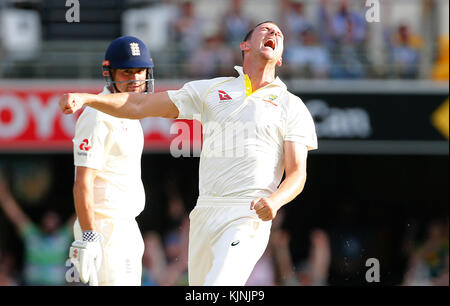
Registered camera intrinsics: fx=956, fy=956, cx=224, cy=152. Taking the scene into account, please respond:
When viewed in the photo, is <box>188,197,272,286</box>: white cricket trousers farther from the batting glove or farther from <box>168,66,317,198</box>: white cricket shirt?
the batting glove

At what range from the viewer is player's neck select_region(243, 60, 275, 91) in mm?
5941

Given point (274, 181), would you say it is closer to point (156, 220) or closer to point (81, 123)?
point (81, 123)

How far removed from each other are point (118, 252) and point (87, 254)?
270 millimetres

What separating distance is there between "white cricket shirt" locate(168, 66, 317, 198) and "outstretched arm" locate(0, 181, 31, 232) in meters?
9.00

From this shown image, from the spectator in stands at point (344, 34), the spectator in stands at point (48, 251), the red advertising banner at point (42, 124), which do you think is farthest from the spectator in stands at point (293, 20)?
the spectator in stands at point (48, 251)

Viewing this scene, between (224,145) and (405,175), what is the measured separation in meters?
9.78

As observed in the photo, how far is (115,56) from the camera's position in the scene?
22.4 ft

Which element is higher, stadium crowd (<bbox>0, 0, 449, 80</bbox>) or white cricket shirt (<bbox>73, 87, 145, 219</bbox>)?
stadium crowd (<bbox>0, 0, 449, 80</bbox>)

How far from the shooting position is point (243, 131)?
579 cm

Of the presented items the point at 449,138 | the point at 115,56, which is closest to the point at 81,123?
the point at 115,56

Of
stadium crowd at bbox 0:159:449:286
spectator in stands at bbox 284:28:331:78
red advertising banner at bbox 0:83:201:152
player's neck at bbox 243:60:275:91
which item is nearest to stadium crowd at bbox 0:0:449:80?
spectator in stands at bbox 284:28:331:78

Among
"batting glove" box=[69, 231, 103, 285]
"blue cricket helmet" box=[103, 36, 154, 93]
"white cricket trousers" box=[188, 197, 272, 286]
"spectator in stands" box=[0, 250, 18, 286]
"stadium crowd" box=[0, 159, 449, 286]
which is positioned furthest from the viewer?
"spectator in stands" box=[0, 250, 18, 286]

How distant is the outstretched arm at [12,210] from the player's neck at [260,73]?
909cm

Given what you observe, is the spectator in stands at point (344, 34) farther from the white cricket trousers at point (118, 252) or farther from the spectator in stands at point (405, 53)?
the white cricket trousers at point (118, 252)
